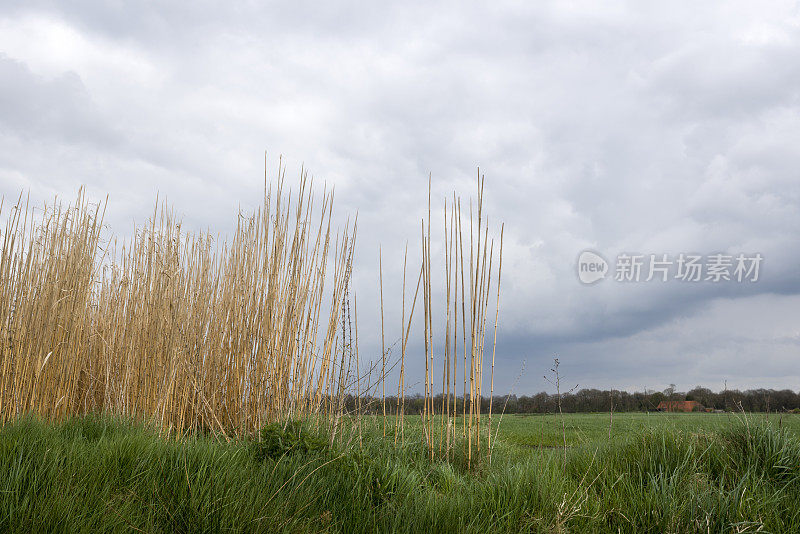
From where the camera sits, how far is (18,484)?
5.99 feet

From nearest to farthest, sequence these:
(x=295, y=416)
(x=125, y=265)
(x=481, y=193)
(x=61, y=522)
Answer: (x=61, y=522)
(x=481, y=193)
(x=295, y=416)
(x=125, y=265)

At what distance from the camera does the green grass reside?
1.85m

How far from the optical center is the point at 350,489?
7.47 ft

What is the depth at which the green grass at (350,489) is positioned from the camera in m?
1.85

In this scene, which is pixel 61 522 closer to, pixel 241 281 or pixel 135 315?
pixel 241 281

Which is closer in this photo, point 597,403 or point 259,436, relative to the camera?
point 259,436

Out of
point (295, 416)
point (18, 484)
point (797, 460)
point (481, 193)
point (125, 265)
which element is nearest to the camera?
point (18, 484)

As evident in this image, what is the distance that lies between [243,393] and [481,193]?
1.92m

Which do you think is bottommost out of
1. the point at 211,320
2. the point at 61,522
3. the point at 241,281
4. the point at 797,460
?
Result: the point at 61,522

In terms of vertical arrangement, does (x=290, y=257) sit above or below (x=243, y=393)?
above

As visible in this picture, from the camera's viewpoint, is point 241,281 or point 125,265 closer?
point 241,281

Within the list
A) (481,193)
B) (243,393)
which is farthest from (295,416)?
(481,193)

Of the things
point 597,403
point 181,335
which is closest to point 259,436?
point 181,335

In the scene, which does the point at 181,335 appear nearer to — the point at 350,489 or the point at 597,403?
the point at 350,489
